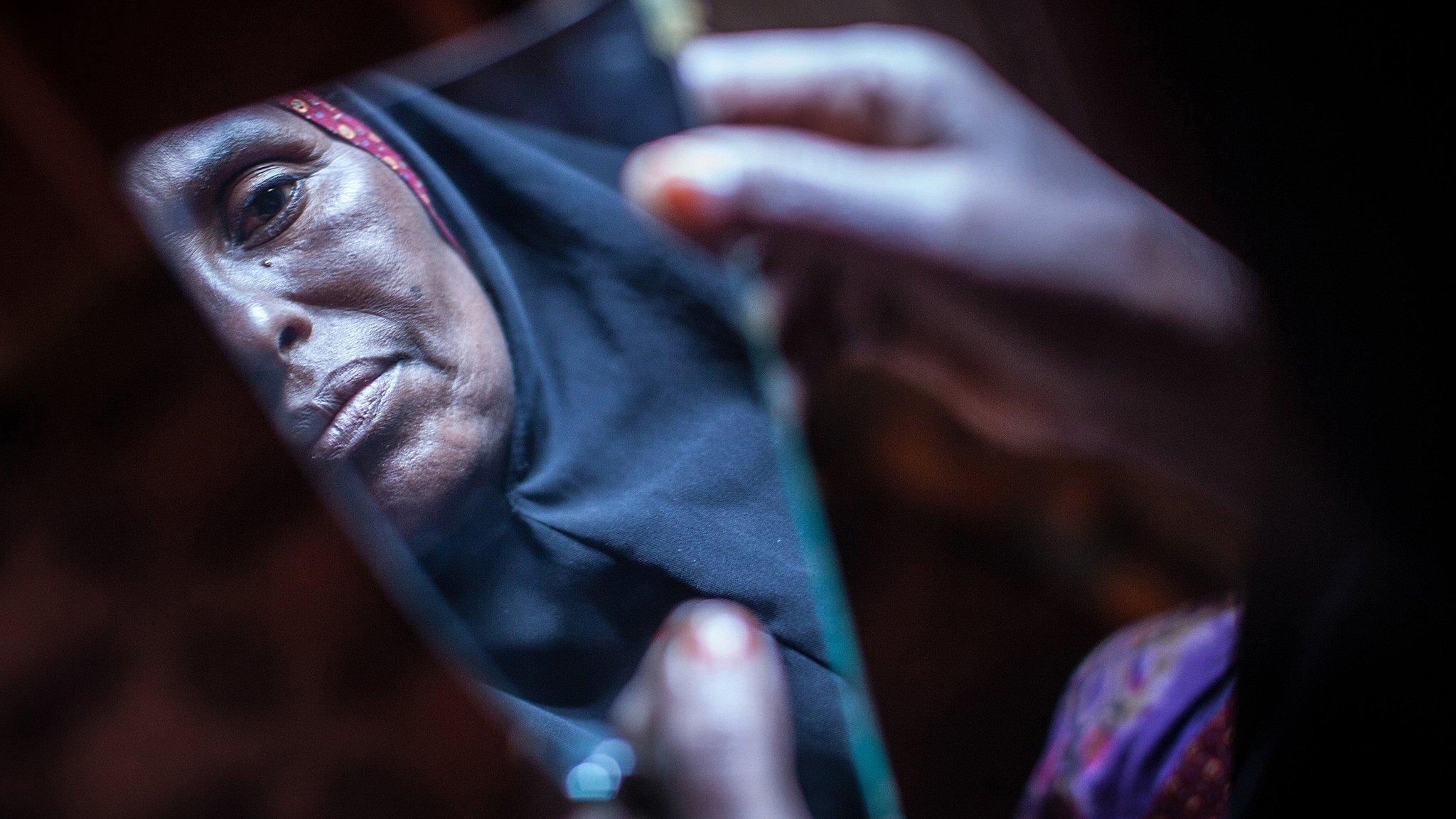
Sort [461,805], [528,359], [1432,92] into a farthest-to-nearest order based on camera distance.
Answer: [461,805] → [528,359] → [1432,92]

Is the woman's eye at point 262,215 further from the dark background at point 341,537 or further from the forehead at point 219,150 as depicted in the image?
the dark background at point 341,537

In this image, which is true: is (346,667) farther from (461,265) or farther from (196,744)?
(461,265)

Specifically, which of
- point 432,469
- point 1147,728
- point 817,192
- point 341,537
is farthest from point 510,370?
point 341,537

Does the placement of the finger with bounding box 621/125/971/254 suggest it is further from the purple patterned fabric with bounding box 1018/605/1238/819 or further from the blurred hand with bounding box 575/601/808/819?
the purple patterned fabric with bounding box 1018/605/1238/819

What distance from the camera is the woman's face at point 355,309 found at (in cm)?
37

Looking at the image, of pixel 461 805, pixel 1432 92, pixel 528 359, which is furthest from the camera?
pixel 461 805

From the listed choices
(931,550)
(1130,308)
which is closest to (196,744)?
(931,550)

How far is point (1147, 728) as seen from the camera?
46 cm

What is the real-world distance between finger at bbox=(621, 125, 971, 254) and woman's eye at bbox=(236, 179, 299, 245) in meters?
0.17

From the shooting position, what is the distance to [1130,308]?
0.31 metres

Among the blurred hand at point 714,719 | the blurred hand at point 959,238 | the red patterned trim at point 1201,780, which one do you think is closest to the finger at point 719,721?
the blurred hand at point 714,719

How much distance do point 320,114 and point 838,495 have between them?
28 centimetres

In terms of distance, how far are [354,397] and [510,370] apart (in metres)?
0.07

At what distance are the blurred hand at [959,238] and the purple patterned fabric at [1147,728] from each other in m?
0.14
